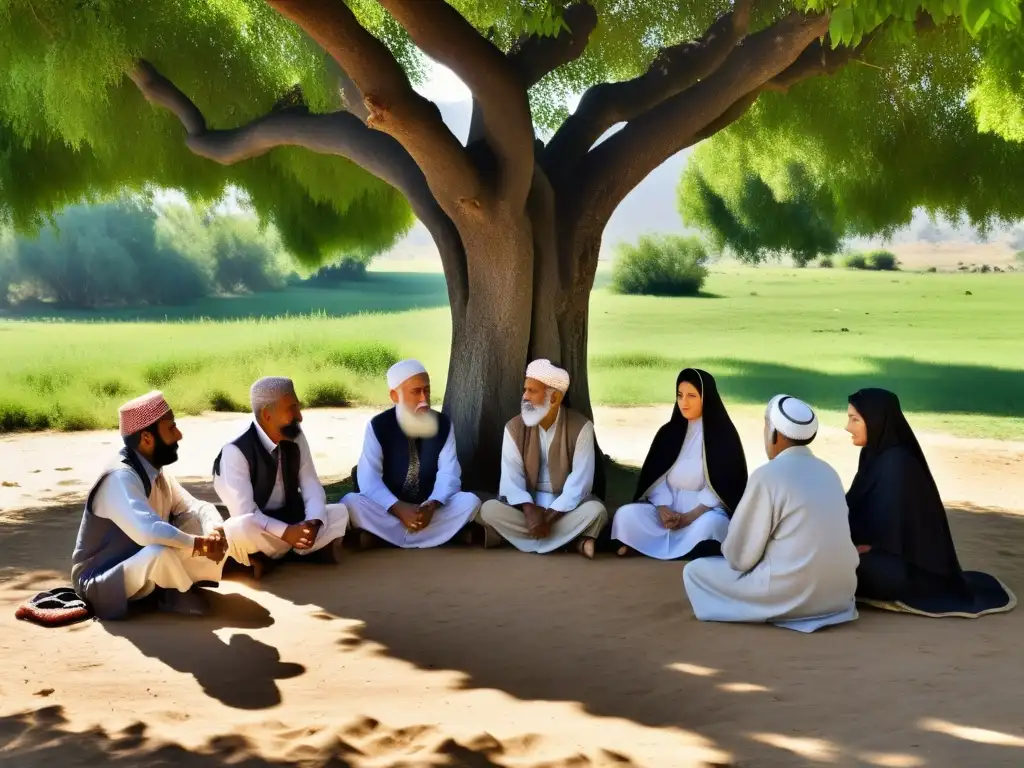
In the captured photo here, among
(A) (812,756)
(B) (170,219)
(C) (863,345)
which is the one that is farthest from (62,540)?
(B) (170,219)

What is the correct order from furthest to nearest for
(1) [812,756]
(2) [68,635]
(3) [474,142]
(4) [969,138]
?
(4) [969,138]
(3) [474,142]
(2) [68,635]
(1) [812,756]

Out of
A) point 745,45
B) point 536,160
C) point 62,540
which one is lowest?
point 62,540

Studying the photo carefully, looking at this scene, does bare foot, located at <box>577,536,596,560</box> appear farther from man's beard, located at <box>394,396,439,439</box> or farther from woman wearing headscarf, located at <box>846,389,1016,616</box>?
woman wearing headscarf, located at <box>846,389,1016,616</box>

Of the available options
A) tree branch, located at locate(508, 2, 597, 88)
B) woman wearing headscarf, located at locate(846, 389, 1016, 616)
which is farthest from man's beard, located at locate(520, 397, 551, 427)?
tree branch, located at locate(508, 2, 597, 88)

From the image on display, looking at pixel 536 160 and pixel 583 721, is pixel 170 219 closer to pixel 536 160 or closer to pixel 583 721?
pixel 536 160

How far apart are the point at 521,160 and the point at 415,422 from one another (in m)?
1.96

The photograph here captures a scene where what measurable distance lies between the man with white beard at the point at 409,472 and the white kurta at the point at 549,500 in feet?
0.74

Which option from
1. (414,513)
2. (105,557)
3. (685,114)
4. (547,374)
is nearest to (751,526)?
(547,374)

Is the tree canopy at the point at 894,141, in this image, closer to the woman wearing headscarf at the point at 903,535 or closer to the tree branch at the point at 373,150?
the tree branch at the point at 373,150

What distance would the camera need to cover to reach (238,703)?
4660mm

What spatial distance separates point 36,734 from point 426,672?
1574 millimetres

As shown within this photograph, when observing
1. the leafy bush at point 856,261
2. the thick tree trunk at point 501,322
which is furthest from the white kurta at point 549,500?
the leafy bush at point 856,261

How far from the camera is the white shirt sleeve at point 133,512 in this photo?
217 inches

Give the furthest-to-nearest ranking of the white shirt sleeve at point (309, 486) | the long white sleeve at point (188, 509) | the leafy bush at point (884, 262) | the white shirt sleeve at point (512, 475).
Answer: the leafy bush at point (884, 262) < the white shirt sleeve at point (512, 475) < the white shirt sleeve at point (309, 486) < the long white sleeve at point (188, 509)
